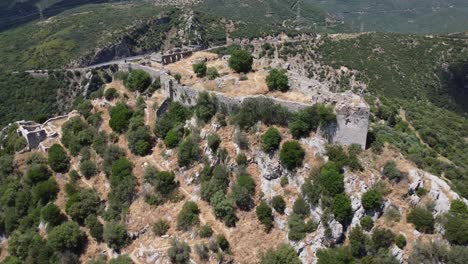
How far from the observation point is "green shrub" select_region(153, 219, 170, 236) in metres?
38.0

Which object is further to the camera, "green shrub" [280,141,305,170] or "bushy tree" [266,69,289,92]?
"bushy tree" [266,69,289,92]

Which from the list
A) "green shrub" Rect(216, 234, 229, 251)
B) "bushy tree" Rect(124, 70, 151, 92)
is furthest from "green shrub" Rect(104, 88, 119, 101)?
"green shrub" Rect(216, 234, 229, 251)

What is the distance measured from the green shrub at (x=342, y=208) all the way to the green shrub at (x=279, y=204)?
14.7ft

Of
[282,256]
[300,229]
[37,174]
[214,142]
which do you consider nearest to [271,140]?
[214,142]

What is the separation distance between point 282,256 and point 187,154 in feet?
45.3

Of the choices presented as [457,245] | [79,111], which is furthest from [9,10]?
[457,245]

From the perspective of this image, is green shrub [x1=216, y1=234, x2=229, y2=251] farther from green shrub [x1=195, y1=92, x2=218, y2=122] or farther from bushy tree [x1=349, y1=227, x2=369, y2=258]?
green shrub [x1=195, y1=92, x2=218, y2=122]

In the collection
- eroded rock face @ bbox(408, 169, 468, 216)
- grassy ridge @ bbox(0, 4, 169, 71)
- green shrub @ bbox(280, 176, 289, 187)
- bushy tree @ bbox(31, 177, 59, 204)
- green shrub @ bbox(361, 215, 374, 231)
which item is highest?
eroded rock face @ bbox(408, 169, 468, 216)

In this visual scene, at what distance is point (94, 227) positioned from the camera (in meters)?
40.6

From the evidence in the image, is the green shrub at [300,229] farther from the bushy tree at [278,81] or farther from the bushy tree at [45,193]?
the bushy tree at [45,193]

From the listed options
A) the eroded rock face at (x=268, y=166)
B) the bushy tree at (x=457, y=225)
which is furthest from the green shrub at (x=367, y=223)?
the eroded rock face at (x=268, y=166)

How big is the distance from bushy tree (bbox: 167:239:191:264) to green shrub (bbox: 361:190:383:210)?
1467 centimetres

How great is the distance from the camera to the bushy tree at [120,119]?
1884 inches

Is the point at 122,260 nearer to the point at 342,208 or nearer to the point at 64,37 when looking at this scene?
the point at 342,208
